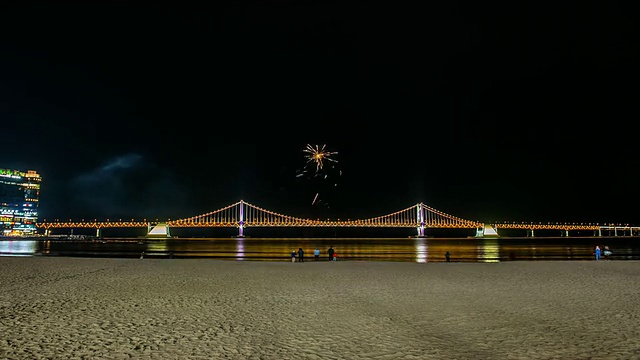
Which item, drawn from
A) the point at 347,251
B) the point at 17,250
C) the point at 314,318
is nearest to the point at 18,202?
the point at 17,250

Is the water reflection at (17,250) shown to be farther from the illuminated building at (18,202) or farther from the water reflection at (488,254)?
the illuminated building at (18,202)

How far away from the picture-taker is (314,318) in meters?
Result: 6.72

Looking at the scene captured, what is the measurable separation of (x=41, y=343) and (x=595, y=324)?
7.66 metres

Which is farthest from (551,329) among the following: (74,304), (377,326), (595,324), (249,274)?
(249,274)

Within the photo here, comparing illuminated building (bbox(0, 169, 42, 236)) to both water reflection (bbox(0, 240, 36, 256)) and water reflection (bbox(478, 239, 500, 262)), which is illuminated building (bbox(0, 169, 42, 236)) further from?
water reflection (bbox(478, 239, 500, 262))

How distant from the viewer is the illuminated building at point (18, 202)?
3846 inches

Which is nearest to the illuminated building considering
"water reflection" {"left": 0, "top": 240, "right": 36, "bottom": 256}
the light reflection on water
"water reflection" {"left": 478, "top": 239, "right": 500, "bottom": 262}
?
the light reflection on water

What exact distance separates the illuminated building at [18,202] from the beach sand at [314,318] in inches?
4237

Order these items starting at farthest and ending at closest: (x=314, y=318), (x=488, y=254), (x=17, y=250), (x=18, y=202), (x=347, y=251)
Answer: (x=18, y=202), (x=347, y=251), (x=17, y=250), (x=488, y=254), (x=314, y=318)

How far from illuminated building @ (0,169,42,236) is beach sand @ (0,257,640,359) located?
10763 cm

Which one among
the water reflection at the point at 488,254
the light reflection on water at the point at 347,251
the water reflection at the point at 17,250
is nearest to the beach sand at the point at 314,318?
the light reflection on water at the point at 347,251

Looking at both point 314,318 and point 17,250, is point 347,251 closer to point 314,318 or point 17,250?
point 17,250

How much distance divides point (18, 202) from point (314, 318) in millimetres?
120768

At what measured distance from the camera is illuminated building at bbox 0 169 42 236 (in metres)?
97.7
